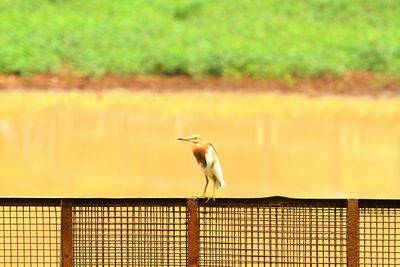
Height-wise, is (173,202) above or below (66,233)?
above

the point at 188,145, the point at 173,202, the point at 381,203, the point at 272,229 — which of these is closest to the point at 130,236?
the point at 173,202

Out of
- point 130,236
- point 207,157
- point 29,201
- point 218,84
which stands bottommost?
point 130,236

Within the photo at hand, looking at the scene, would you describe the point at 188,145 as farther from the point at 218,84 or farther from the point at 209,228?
the point at 209,228

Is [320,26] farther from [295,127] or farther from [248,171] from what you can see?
[248,171]

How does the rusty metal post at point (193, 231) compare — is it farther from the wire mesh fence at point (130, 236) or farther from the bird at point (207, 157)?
the bird at point (207, 157)

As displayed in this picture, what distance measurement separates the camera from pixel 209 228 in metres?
4.23

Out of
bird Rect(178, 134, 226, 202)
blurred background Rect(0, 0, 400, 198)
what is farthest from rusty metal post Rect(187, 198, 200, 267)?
blurred background Rect(0, 0, 400, 198)

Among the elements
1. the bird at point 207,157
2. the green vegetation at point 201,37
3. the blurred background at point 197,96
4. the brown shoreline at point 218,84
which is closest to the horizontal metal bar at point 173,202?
the bird at point 207,157

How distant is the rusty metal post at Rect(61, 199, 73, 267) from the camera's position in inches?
161

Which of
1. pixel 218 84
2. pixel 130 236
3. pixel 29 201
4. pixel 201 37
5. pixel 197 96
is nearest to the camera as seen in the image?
pixel 29 201

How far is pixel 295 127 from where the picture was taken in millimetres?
15969

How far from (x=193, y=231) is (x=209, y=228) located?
13 cm

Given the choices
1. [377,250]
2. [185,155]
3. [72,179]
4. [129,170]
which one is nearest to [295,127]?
[185,155]

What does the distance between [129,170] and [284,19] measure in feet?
26.7
